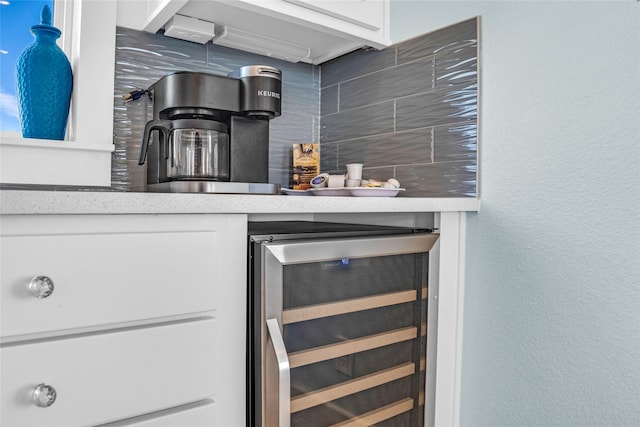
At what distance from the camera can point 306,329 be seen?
3.33ft

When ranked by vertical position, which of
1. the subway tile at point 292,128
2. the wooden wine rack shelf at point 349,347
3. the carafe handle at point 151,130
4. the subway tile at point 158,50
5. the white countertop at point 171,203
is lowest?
the wooden wine rack shelf at point 349,347

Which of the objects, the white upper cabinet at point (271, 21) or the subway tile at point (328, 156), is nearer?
the white upper cabinet at point (271, 21)

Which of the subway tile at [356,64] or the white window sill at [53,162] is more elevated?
the subway tile at [356,64]

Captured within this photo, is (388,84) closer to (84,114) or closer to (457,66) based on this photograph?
(457,66)

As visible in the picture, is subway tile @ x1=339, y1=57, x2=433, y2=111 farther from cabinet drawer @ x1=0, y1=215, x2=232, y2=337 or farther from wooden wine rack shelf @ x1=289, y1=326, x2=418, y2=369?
cabinet drawer @ x1=0, y1=215, x2=232, y2=337

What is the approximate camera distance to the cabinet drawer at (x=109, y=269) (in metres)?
0.73

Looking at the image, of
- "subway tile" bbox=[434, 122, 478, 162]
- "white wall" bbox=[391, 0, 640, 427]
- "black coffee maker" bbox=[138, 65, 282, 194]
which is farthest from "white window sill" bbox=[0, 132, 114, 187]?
"white wall" bbox=[391, 0, 640, 427]

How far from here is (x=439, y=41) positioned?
57.6 inches

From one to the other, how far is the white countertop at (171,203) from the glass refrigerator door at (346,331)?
8cm

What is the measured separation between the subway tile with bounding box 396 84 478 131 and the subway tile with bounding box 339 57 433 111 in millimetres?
34

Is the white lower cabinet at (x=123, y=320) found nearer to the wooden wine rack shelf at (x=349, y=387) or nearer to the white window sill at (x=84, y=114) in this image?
the wooden wine rack shelf at (x=349, y=387)

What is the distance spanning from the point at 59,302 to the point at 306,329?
476 millimetres

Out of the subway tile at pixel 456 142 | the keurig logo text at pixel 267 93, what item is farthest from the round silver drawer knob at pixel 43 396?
the subway tile at pixel 456 142

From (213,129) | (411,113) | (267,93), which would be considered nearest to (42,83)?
(213,129)
